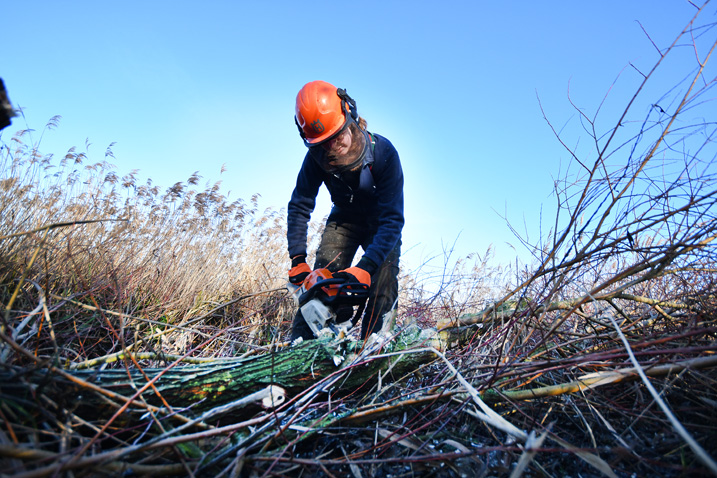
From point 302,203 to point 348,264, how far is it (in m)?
0.73

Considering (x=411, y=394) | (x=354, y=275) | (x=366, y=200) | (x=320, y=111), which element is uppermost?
(x=320, y=111)

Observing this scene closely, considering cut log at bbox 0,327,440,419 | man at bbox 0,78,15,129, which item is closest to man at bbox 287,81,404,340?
cut log at bbox 0,327,440,419

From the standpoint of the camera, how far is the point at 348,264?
3596mm

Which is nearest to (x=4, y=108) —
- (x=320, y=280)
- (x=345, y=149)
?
(x=320, y=280)

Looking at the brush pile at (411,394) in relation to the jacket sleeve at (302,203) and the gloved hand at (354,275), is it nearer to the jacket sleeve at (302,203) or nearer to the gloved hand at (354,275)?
the gloved hand at (354,275)

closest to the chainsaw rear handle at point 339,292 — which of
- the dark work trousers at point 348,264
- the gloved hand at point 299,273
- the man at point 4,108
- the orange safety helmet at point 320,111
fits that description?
the dark work trousers at point 348,264

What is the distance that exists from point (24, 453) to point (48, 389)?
30cm

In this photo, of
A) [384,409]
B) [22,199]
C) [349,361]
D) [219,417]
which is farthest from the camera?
[22,199]

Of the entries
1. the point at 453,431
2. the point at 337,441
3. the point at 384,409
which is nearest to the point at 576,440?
the point at 453,431

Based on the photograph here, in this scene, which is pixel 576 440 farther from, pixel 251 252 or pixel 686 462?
pixel 251 252

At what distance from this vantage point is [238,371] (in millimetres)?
1675

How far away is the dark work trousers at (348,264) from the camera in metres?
2.82

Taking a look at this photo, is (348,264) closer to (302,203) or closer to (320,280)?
(302,203)

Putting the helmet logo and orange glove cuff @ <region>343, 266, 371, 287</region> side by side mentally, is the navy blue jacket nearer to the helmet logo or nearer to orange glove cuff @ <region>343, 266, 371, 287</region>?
orange glove cuff @ <region>343, 266, 371, 287</region>
